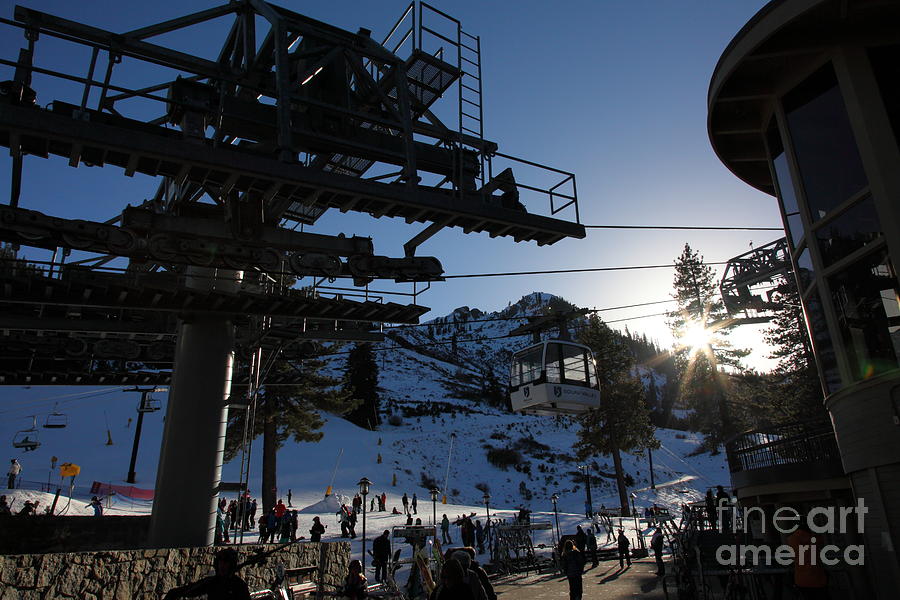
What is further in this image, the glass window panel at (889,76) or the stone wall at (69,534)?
the stone wall at (69,534)

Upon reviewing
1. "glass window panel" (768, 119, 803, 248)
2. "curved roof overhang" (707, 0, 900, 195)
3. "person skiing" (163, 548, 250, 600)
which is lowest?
"person skiing" (163, 548, 250, 600)

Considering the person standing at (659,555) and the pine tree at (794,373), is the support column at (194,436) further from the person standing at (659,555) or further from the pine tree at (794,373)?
the pine tree at (794,373)

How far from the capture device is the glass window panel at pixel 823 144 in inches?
424

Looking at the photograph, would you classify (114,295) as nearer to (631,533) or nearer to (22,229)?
(22,229)

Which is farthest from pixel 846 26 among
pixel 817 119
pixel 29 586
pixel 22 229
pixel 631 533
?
pixel 631 533

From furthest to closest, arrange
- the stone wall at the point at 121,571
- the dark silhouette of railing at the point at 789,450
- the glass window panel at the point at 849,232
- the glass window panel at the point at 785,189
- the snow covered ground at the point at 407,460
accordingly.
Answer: the snow covered ground at the point at 407,460
the dark silhouette of railing at the point at 789,450
the glass window panel at the point at 785,189
the glass window panel at the point at 849,232
the stone wall at the point at 121,571

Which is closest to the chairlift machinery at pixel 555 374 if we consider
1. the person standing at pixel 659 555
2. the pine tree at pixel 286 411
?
the person standing at pixel 659 555

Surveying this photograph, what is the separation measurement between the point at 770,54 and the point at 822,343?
19.2 feet

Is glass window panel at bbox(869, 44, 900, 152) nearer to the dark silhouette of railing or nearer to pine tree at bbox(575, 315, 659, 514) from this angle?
the dark silhouette of railing

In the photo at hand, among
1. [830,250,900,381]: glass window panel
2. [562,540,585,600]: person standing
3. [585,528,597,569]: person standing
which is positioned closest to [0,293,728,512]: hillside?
[585,528,597,569]: person standing

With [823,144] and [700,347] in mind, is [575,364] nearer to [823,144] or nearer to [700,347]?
[823,144]

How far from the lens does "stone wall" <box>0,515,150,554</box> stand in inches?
578

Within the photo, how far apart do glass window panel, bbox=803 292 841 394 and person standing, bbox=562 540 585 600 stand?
613 centimetres

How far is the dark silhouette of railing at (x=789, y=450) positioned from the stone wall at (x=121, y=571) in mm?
11800
